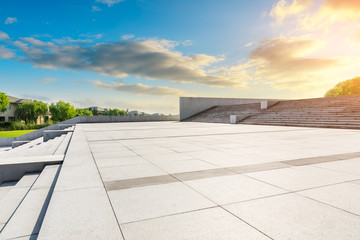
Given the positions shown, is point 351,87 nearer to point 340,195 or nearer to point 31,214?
point 340,195

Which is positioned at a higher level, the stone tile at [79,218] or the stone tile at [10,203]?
the stone tile at [79,218]

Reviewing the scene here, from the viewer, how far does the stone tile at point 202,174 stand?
4434 mm

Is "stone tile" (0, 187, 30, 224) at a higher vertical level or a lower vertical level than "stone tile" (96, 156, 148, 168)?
lower

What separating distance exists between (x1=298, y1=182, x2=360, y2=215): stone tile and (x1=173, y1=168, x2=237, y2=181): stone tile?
5.16 feet

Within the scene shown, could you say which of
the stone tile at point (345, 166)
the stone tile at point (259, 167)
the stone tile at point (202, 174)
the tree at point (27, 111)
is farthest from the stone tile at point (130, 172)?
the tree at point (27, 111)

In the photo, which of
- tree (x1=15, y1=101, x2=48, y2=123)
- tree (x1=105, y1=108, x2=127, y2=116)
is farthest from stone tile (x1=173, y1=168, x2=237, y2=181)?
tree (x1=105, y1=108, x2=127, y2=116)

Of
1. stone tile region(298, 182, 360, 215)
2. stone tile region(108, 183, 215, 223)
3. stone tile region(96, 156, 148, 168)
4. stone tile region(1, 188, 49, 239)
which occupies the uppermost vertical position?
stone tile region(96, 156, 148, 168)

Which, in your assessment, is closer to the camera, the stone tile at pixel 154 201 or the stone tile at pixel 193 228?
the stone tile at pixel 193 228

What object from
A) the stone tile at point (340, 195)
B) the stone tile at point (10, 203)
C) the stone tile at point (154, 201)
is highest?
the stone tile at point (154, 201)

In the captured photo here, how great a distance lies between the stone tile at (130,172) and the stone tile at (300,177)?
82.3 inches

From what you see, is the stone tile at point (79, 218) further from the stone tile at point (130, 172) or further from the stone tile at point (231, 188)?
the stone tile at point (231, 188)

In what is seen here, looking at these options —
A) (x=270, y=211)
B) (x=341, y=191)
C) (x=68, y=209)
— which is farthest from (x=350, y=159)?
(x=68, y=209)

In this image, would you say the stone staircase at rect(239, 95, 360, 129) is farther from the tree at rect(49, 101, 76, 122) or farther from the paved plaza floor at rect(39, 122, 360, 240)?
the tree at rect(49, 101, 76, 122)

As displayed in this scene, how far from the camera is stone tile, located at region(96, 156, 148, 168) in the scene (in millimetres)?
5561
